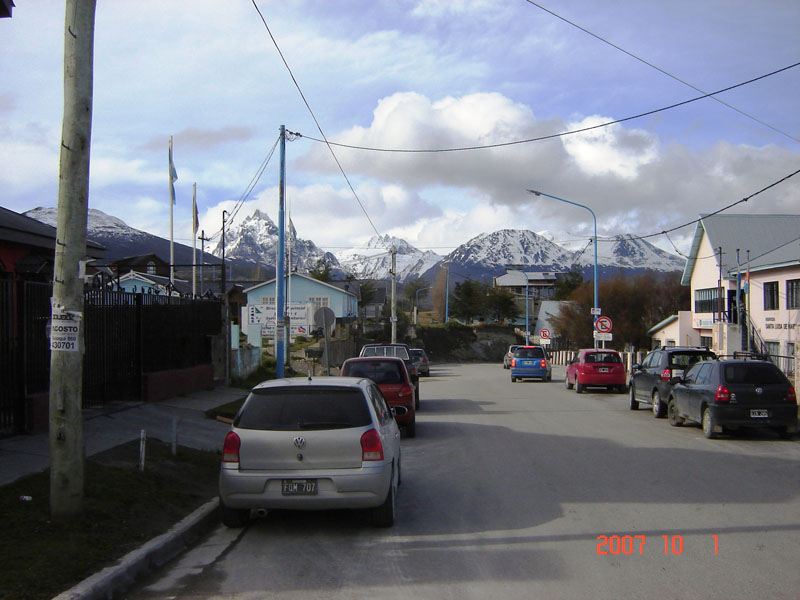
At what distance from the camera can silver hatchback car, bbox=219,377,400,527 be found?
7301 millimetres

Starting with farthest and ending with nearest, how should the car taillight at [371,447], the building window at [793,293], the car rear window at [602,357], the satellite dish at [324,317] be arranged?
the building window at [793,293]
the car rear window at [602,357]
the satellite dish at [324,317]
the car taillight at [371,447]

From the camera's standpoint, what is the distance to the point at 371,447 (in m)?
7.43

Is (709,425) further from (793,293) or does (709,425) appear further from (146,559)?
(793,293)

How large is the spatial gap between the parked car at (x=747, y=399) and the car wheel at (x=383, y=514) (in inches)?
354

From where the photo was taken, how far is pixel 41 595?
207 inches

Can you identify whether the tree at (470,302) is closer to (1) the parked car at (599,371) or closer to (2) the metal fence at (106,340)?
(1) the parked car at (599,371)

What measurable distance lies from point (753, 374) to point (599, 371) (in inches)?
513

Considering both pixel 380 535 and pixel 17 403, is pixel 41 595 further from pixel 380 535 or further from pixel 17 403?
pixel 17 403

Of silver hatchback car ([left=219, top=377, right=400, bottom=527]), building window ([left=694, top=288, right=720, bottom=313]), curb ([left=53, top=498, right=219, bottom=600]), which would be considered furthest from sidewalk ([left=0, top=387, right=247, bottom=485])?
building window ([left=694, top=288, right=720, bottom=313])

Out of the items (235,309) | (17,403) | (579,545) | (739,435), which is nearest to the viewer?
(579,545)

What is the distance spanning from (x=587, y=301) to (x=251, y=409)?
63304 millimetres

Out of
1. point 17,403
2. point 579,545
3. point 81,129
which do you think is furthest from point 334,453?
point 17,403

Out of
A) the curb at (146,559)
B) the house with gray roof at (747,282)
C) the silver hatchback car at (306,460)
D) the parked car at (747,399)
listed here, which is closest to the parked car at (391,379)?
the parked car at (747,399)

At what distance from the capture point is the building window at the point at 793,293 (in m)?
35.2
